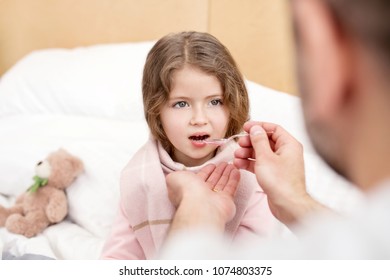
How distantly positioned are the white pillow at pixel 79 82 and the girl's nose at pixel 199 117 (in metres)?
0.13

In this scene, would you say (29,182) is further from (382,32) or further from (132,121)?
(382,32)

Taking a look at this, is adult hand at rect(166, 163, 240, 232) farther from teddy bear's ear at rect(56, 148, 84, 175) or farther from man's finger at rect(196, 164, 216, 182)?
teddy bear's ear at rect(56, 148, 84, 175)

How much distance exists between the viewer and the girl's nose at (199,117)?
0.69 meters

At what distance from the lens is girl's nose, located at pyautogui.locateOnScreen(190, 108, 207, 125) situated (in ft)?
2.27

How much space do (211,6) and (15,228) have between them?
453 millimetres


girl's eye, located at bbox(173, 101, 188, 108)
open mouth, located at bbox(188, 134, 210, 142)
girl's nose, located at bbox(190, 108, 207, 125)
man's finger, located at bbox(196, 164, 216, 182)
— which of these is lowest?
man's finger, located at bbox(196, 164, 216, 182)

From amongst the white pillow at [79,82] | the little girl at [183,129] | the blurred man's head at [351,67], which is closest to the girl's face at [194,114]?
the little girl at [183,129]

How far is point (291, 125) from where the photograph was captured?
0.74m

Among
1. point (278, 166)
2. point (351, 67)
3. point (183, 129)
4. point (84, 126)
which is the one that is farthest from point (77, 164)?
point (351, 67)

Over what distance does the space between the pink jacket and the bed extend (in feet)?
0.17

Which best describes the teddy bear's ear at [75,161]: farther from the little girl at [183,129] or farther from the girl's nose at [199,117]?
the girl's nose at [199,117]

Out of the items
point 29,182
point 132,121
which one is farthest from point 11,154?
point 132,121

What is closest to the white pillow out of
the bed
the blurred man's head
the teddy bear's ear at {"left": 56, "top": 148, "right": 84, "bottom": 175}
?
Result: the bed
